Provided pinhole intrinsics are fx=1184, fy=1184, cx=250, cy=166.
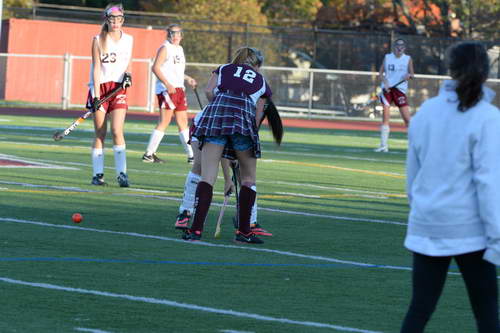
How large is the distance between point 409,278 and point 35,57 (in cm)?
3069

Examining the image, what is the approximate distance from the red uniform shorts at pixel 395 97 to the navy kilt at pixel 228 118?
44.0ft

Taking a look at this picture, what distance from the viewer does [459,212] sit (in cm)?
537


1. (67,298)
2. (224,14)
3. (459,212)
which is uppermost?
(224,14)

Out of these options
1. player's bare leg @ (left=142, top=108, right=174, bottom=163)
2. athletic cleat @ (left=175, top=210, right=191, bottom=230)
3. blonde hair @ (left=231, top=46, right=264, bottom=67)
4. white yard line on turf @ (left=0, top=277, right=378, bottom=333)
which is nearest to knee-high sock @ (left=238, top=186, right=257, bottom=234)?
athletic cleat @ (left=175, top=210, right=191, bottom=230)

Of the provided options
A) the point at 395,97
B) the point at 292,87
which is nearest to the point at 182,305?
the point at 395,97

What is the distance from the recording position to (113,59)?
14.3 meters

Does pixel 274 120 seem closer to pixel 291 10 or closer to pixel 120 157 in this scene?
pixel 120 157

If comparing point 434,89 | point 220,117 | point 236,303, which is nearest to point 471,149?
point 236,303

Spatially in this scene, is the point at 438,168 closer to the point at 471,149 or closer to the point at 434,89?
the point at 471,149

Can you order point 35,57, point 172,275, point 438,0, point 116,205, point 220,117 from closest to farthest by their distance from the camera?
point 172,275 < point 220,117 < point 116,205 < point 35,57 < point 438,0

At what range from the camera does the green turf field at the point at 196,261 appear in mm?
7141

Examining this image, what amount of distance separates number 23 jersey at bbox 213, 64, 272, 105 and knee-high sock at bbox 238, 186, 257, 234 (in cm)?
81

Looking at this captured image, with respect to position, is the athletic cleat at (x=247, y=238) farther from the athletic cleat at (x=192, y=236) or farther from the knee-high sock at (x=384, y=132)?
the knee-high sock at (x=384, y=132)

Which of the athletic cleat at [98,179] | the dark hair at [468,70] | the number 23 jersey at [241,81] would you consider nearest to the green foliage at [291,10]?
the athletic cleat at [98,179]
